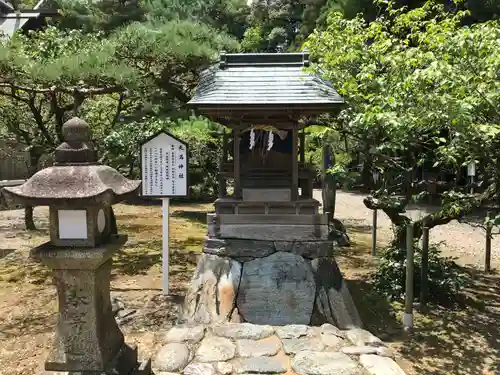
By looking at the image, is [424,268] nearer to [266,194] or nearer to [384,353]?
[384,353]

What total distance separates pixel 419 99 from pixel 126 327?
15.2ft

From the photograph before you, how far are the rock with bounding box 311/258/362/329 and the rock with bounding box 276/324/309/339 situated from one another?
475 mm

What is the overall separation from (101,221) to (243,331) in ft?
8.41

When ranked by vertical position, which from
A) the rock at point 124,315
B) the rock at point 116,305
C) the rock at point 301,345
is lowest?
the rock at point 124,315

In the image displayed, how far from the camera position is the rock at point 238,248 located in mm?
6652

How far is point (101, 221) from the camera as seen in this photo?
360 centimetres

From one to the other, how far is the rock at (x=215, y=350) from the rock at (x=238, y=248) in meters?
1.72

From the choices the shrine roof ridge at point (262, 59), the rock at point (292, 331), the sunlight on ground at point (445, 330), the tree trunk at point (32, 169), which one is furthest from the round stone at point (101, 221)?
the tree trunk at point (32, 169)

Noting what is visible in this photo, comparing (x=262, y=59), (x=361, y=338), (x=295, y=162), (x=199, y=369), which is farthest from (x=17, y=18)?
(x=361, y=338)

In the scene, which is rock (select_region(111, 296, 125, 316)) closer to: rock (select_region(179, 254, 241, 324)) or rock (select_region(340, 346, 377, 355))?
rock (select_region(179, 254, 241, 324))

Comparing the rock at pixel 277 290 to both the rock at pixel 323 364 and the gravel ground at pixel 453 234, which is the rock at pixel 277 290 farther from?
the gravel ground at pixel 453 234

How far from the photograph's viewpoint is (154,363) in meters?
4.49

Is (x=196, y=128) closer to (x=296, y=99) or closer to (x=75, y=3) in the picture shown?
(x=296, y=99)

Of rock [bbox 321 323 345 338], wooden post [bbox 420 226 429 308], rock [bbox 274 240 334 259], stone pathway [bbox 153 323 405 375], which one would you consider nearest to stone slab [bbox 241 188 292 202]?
rock [bbox 274 240 334 259]
